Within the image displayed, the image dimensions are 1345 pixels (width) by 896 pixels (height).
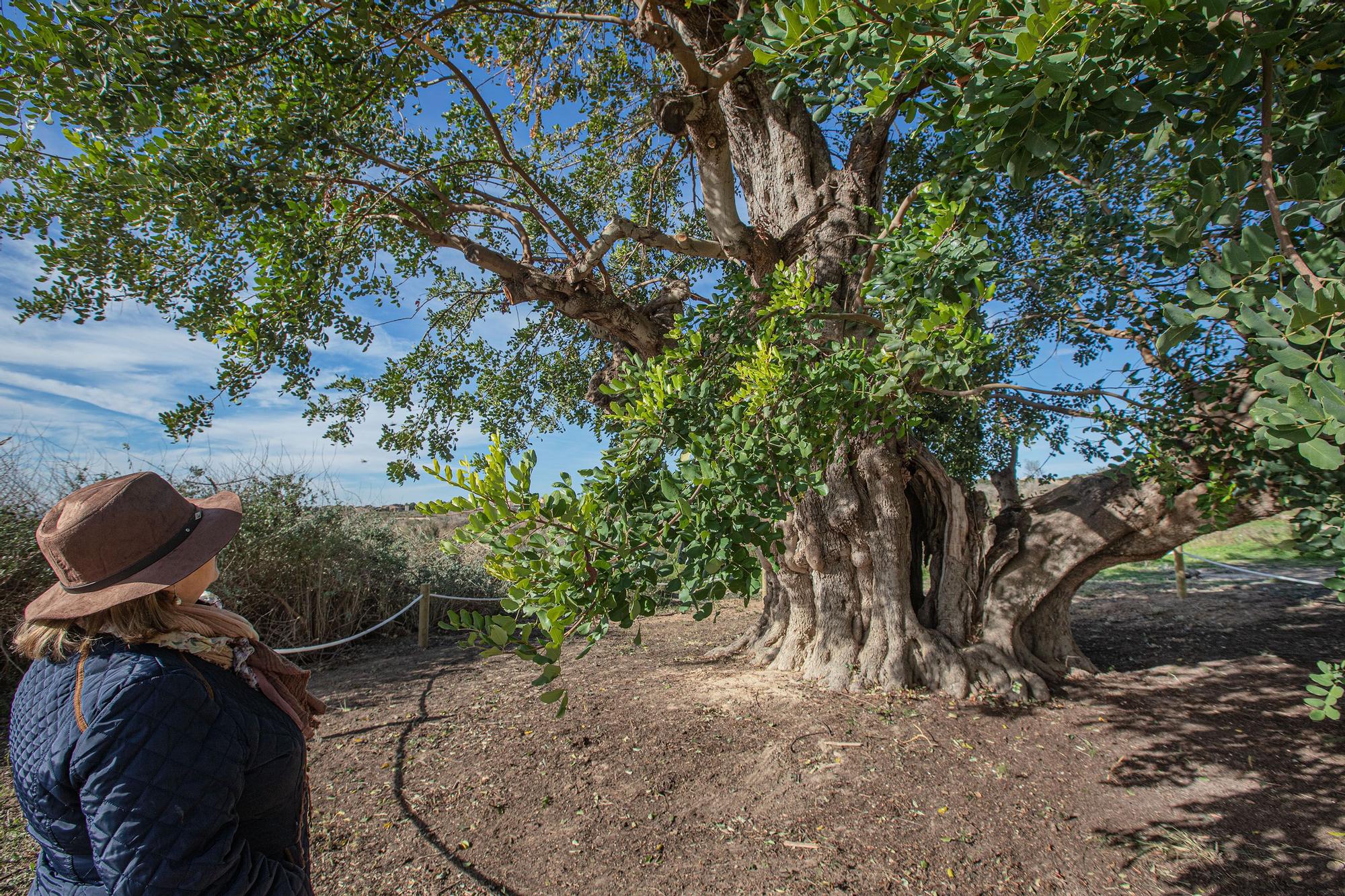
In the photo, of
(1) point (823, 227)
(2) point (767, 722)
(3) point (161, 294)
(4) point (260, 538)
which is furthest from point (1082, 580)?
(4) point (260, 538)

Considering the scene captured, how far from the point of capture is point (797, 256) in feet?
17.1

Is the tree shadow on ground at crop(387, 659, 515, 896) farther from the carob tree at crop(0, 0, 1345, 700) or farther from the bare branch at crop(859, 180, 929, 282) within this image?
the bare branch at crop(859, 180, 929, 282)

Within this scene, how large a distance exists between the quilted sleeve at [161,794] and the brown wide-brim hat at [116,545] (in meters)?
0.21

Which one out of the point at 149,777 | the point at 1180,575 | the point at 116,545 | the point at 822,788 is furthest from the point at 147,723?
the point at 1180,575

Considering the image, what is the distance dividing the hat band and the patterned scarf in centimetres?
10

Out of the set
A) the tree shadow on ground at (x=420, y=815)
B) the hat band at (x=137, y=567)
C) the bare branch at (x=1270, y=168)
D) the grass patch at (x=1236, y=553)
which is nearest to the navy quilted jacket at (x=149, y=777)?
the hat band at (x=137, y=567)

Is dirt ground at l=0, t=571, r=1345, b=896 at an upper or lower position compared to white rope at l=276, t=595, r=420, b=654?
lower

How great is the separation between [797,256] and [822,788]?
3764 millimetres

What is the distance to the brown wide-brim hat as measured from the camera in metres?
1.28

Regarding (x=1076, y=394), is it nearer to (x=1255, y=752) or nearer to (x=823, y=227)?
(x=823, y=227)

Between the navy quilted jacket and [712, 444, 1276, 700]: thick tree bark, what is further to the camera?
[712, 444, 1276, 700]: thick tree bark

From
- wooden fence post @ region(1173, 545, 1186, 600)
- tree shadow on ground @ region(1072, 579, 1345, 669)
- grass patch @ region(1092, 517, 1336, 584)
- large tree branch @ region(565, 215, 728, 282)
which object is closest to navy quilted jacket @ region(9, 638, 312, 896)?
large tree branch @ region(565, 215, 728, 282)

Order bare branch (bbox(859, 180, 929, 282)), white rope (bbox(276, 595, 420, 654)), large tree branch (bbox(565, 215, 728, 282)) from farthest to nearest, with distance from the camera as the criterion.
A: white rope (bbox(276, 595, 420, 654)), large tree branch (bbox(565, 215, 728, 282)), bare branch (bbox(859, 180, 929, 282))

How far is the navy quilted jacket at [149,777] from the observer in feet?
3.67
